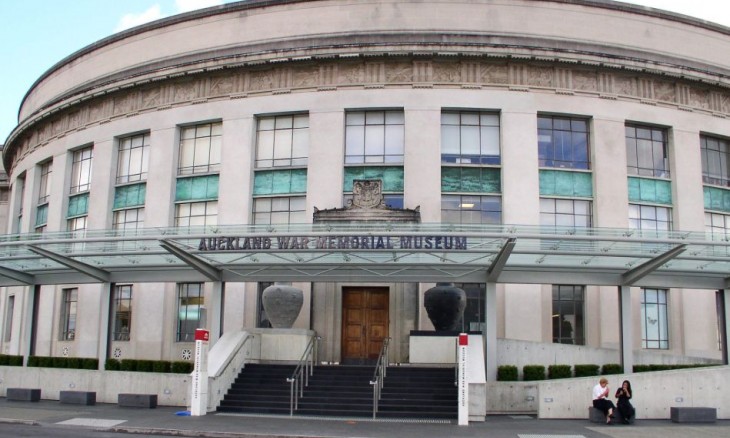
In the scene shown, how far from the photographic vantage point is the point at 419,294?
3180 cm

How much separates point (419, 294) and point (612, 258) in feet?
30.1

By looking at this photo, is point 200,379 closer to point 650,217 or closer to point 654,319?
point 654,319

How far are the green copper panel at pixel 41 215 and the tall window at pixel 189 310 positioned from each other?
11.9 m

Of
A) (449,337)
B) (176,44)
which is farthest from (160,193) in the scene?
(449,337)

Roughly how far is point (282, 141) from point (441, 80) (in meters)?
7.87

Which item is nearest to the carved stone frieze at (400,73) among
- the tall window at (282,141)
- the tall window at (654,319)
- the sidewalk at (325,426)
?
the tall window at (282,141)

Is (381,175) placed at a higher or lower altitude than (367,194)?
higher

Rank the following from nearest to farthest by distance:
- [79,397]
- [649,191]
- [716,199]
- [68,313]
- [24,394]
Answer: [79,397] < [24,394] < [649,191] < [716,199] < [68,313]

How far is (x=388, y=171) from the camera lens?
33875mm

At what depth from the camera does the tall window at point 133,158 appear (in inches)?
1507

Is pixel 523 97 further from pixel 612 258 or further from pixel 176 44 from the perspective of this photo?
pixel 176 44

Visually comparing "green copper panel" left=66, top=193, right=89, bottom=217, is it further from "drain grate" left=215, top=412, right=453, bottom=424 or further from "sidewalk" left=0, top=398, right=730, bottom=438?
"drain grate" left=215, top=412, right=453, bottom=424

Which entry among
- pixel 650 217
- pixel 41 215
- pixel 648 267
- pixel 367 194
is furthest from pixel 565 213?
pixel 41 215

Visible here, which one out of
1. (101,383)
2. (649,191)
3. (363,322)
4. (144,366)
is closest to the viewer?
(101,383)
